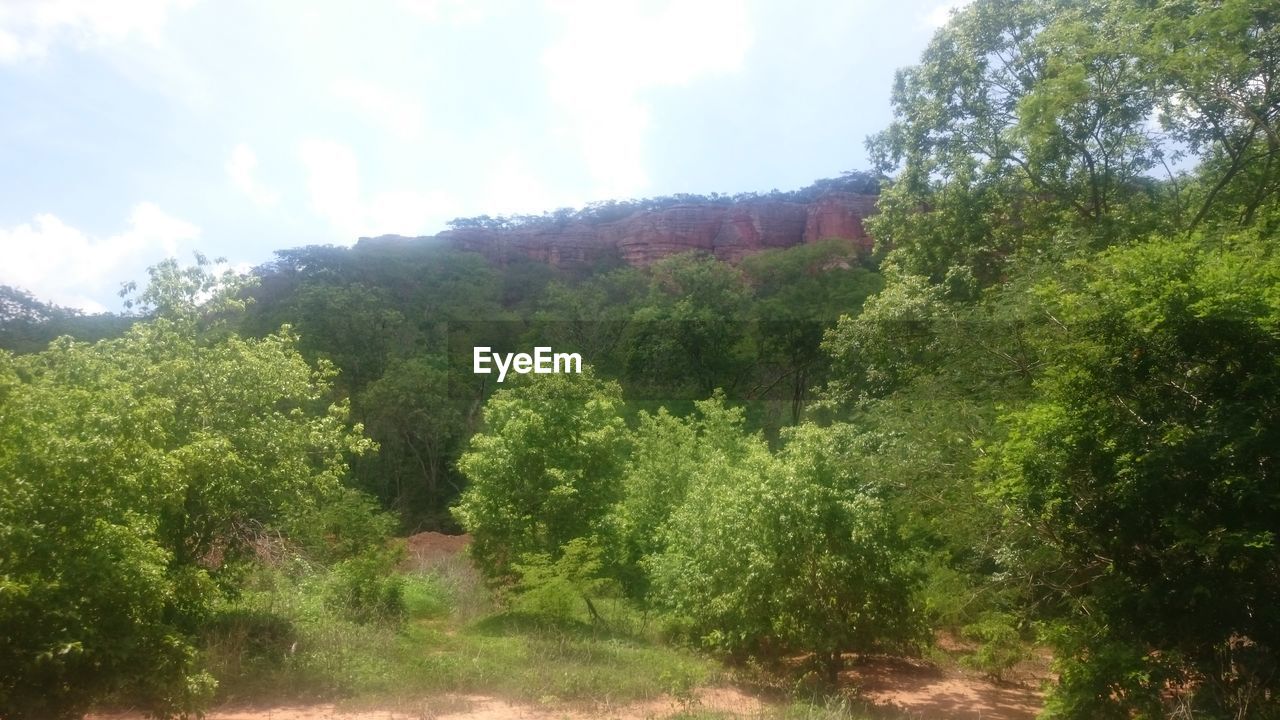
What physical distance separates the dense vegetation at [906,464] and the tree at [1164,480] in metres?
0.03

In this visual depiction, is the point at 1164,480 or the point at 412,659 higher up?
the point at 1164,480

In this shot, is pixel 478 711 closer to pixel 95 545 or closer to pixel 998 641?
pixel 95 545

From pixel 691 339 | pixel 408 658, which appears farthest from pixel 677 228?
pixel 408 658

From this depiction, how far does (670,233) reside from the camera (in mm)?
60312

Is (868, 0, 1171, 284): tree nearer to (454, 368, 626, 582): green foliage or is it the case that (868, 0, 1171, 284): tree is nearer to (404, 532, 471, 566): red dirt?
(454, 368, 626, 582): green foliage

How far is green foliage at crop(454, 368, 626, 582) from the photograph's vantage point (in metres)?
17.0

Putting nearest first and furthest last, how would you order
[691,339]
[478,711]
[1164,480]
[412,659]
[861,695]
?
[1164,480]
[478,711]
[861,695]
[412,659]
[691,339]

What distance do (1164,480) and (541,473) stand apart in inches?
491

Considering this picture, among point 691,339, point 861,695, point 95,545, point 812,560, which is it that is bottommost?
point 861,695

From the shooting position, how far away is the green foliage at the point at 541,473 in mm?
16984

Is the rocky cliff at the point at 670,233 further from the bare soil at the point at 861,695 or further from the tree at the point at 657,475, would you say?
the bare soil at the point at 861,695

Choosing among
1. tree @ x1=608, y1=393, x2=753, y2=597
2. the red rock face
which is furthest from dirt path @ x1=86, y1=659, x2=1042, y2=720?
the red rock face

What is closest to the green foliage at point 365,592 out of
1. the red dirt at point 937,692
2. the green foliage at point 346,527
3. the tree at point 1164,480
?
the green foliage at point 346,527

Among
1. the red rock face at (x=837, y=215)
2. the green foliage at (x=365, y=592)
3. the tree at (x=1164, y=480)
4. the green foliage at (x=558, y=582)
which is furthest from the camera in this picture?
the red rock face at (x=837, y=215)
